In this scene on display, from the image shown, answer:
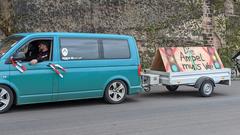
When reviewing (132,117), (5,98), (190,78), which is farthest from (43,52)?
(190,78)

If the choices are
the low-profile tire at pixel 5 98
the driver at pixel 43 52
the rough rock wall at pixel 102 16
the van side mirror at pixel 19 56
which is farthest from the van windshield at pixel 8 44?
the rough rock wall at pixel 102 16

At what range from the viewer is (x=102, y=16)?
19484 mm

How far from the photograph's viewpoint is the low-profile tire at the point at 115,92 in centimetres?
1059

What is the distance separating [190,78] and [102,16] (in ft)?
27.3

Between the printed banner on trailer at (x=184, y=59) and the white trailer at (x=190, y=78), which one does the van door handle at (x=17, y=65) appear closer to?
the white trailer at (x=190, y=78)

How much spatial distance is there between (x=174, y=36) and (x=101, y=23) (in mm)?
4237

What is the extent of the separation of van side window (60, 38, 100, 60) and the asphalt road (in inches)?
47.0

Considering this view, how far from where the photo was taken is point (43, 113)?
30.5 ft

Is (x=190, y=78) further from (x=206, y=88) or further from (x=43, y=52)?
(x=43, y=52)

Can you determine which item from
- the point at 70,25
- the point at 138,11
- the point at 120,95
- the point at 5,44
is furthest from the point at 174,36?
the point at 5,44

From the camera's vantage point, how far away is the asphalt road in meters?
7.54

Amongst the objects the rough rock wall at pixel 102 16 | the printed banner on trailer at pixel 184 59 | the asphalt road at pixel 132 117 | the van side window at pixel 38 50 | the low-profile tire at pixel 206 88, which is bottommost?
the asphalt road at pixel 132 117

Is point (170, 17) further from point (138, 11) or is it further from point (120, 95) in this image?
point (120, 95)

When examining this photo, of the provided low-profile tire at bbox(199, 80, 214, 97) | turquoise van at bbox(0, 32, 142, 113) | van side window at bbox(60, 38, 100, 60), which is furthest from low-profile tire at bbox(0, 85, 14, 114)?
low-profile tire at bbox(199, 80, 214, 97)
